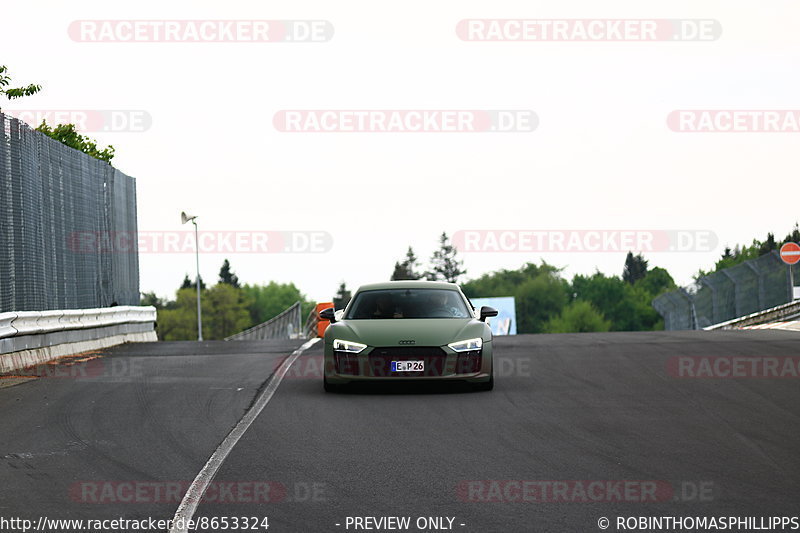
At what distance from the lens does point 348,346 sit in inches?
488

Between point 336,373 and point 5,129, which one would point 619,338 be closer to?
point 336,373

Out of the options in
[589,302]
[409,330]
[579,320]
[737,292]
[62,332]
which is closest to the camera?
[409,330]

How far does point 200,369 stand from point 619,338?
8810mm

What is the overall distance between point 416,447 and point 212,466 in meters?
1.71

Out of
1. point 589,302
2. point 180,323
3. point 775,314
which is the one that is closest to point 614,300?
point 589,302

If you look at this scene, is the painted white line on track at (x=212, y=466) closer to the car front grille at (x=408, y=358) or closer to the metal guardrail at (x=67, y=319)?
the car front grille at (x=408, y=358)

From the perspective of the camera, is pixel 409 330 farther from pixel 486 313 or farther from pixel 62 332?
pixel 62 332

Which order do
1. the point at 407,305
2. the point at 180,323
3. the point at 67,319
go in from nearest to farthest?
the point at 407,305, the point at 67,319, the point at 180,323

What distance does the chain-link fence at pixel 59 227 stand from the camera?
16.2 metres

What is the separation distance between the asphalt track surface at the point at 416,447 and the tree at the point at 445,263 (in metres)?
168

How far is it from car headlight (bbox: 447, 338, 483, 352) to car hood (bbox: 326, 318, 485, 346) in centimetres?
6

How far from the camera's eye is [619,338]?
20.5 m

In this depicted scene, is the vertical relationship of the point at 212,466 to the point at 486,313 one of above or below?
below

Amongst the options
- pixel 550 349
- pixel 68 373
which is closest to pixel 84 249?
pixel 68 373
